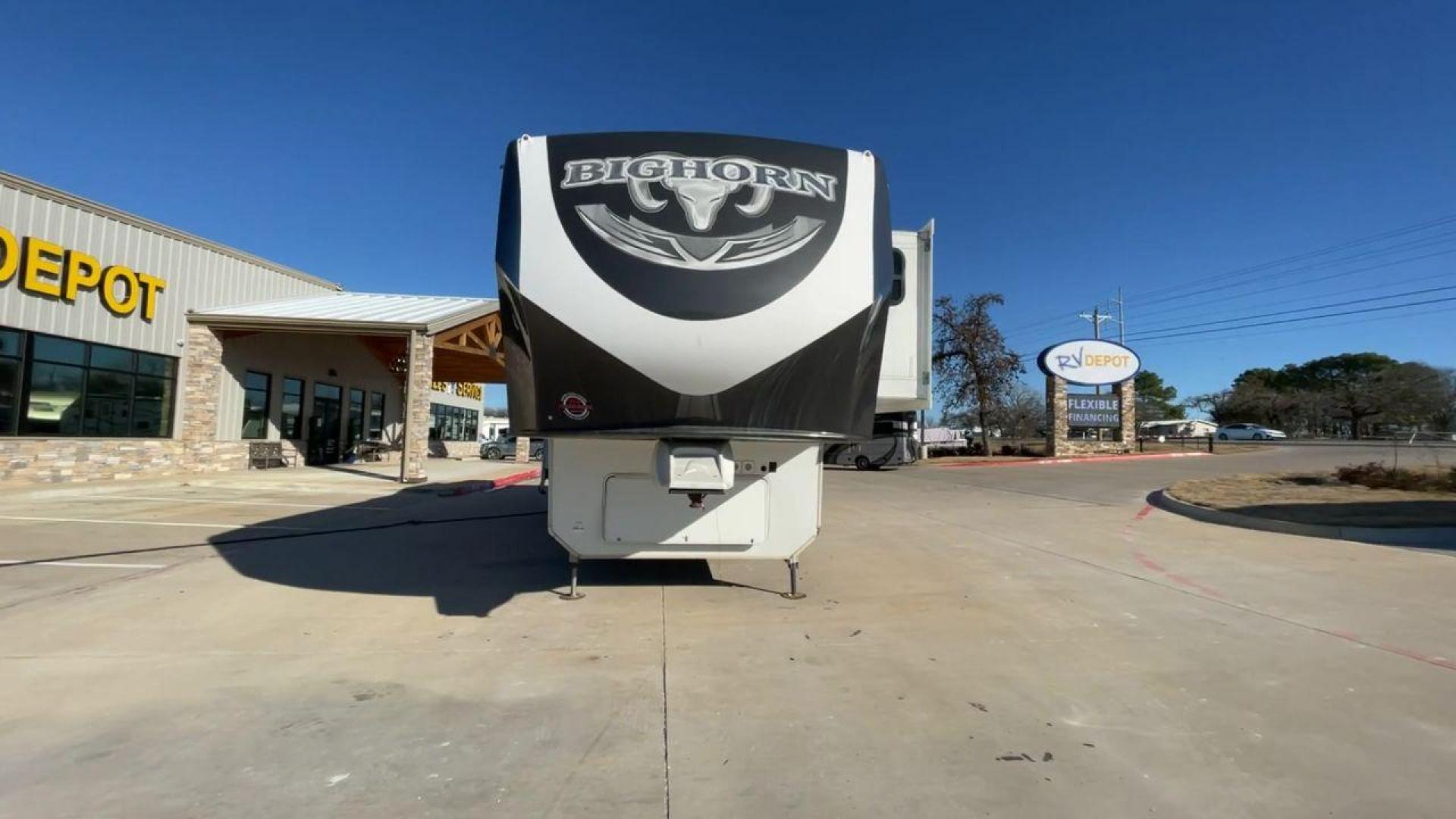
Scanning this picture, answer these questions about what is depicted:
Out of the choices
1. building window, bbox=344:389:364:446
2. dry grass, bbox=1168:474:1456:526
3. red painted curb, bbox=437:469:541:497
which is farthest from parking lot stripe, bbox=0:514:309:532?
building window, bbox=344:389:364:446

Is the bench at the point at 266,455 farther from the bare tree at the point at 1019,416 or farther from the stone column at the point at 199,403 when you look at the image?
the bare tree at the point at 1019,416

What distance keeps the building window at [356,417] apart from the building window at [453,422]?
3.90 metres

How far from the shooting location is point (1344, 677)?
423 centimetres

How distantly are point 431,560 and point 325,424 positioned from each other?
1900cm

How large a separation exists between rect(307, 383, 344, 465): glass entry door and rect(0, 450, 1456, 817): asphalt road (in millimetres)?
16235

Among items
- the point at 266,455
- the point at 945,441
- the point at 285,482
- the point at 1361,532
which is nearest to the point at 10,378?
the point at 285,482

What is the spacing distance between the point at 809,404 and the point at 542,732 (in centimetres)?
Result: 222

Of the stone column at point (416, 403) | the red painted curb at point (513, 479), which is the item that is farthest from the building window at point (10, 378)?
the red painted curb at point (513, 479)

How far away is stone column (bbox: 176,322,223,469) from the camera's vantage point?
18.0 meters

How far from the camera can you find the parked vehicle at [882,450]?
27.9 m

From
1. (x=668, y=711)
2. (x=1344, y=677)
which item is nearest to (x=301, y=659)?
(x=668, y=711)

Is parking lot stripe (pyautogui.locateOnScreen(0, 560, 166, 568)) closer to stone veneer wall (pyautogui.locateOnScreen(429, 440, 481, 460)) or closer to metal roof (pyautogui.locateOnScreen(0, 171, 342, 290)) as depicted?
metal roof (pyautogui.locateOnScreen(0, 171, 342, 290))

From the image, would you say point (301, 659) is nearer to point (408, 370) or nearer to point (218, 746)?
point (218, 746)

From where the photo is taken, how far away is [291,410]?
21969 millimetres
